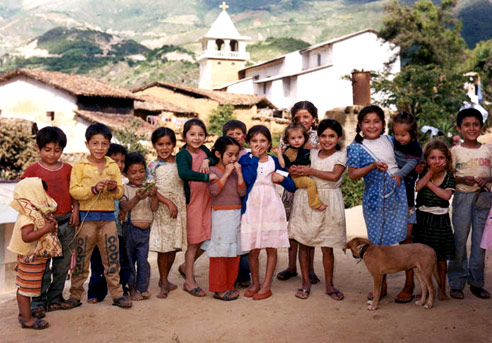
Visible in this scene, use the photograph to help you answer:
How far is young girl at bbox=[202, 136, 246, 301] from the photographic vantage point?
461cm

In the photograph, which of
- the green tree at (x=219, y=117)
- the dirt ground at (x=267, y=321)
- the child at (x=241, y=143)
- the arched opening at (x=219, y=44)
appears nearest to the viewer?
the dirt ground at (x=267, y=321)

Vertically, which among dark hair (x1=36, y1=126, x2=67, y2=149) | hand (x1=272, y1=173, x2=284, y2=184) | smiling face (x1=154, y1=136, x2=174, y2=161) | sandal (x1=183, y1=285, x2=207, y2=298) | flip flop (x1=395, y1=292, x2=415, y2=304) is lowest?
flip flop (x1=395, y1=292, x2=415, y2=304)

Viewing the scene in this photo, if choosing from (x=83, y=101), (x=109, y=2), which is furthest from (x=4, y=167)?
(x=109, y=2)

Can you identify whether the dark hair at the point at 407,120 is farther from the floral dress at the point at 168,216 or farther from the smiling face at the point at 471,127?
the floral dress at the point at 168,216

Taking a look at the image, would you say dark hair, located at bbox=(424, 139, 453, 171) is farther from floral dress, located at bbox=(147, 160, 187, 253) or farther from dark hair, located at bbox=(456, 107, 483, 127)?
floral dress, located at bbox=(147, 160, 187, 253)

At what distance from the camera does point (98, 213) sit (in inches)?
172

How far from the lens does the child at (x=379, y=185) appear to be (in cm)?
445

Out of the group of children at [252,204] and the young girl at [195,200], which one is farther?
the young girl at [195,200]

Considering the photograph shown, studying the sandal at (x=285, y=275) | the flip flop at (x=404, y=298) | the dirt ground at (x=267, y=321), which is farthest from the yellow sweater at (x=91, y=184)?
the flip flop at (x=404, y=298)

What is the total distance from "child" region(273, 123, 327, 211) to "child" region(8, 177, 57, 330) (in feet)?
6.72

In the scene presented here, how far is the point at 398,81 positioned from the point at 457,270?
55.0ft

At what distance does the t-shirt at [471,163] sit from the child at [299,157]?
48.4 inches

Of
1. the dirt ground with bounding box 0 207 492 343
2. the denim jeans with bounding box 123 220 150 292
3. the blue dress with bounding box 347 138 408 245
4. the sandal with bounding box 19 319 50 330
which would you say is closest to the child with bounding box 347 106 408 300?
the blue dress with bounding box 347 138 408 245

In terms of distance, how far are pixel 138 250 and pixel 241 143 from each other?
4.56ft
